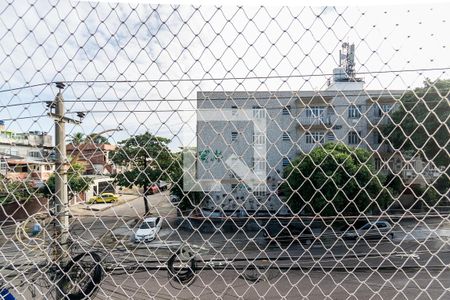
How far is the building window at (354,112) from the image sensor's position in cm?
69

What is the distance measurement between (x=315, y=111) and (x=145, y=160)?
0.47 m

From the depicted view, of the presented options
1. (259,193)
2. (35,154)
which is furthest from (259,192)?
(35,154)

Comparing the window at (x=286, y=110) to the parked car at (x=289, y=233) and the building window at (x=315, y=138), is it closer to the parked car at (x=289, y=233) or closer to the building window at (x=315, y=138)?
the building window at (x=315, y=138)

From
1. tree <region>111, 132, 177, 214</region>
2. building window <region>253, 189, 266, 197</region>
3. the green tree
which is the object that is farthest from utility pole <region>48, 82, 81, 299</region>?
building window <region>253, 189, 266, 197</region>

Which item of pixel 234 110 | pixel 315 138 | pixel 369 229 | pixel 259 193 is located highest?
pixel 234 110

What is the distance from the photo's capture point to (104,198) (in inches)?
32.8

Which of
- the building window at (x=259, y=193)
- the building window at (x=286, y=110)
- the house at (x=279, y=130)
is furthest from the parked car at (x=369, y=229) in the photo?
the building window at (x=286, y=110)

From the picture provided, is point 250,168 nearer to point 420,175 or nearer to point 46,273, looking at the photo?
point 420,175

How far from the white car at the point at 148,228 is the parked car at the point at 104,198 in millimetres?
106

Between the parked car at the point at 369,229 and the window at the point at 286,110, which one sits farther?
the parked car at the point at 369,229

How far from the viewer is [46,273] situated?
0.94 meters

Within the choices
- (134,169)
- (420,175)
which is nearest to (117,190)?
(134,169)

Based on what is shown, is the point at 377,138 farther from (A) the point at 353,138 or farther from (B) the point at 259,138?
(B) the point at 259,138

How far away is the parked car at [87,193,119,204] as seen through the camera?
2.55ft
